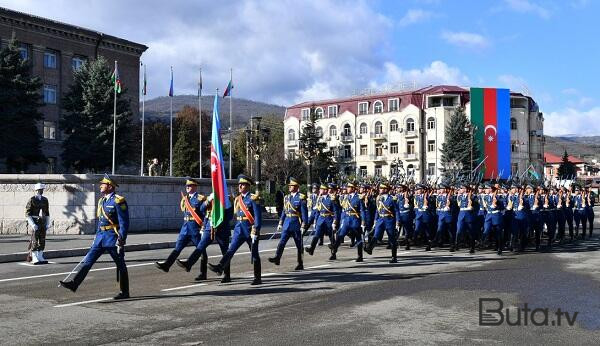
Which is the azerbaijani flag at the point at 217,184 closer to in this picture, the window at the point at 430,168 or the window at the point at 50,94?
the window at the point at 50,94

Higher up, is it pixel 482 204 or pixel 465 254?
pixel 482 204

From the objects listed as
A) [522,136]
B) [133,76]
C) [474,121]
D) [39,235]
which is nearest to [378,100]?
[474,121]

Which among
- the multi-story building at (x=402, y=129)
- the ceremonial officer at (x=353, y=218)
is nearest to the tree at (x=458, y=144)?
the multi-story building at (x=402, y=129)

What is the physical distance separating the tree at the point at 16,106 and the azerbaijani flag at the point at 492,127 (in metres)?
50.9

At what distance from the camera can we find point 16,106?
40.4 m

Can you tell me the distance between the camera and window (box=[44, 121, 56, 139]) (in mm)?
53569

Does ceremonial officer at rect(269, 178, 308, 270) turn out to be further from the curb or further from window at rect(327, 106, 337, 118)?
window at rect(327, 106, 337, 118)

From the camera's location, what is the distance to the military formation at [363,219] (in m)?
10.9

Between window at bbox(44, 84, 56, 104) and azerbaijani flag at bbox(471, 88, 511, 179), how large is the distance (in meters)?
46.7

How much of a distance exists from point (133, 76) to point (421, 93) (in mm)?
35829

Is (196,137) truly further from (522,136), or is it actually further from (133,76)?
(522,136)

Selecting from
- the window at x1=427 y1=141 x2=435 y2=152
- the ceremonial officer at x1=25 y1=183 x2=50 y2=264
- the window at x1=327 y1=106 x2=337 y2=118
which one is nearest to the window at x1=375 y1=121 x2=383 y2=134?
the window at x1=427 y1=141 x2=435 y2=152

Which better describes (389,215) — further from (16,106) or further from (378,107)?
(378,107)

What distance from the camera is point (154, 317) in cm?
804
